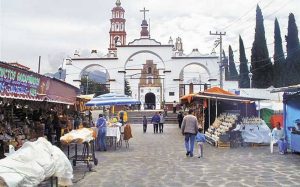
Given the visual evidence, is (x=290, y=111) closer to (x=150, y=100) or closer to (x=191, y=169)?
(x=191, y=169)

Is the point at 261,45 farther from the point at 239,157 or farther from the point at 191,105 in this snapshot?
the point at 239,157

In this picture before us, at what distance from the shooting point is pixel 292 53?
1953 inches

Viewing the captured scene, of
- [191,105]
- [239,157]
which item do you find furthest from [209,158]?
[191,105]

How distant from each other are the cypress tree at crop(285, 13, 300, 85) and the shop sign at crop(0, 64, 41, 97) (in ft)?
130

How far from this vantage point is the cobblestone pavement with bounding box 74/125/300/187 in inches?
408

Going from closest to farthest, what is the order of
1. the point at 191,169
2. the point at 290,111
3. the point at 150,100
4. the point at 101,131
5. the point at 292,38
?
the point at 191,169 < the point at 290,111 < the point at 101,131 < the point at 292,38 < the point at 150,100

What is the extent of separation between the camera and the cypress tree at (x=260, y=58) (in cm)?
5341

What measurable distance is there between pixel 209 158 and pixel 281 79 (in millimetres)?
38723

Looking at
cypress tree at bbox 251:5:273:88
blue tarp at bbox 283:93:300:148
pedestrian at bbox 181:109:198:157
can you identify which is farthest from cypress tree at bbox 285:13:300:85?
pedestrian at bbox 181:109:198:157

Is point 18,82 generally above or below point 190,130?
above

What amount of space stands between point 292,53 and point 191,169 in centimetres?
4040

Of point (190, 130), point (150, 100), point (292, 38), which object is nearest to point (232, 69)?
point (150, 100)

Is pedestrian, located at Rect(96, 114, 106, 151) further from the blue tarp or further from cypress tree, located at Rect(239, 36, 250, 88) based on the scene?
cypress tree, located at Rect(239, 36, 250, 88)

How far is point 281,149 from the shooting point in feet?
52.5
